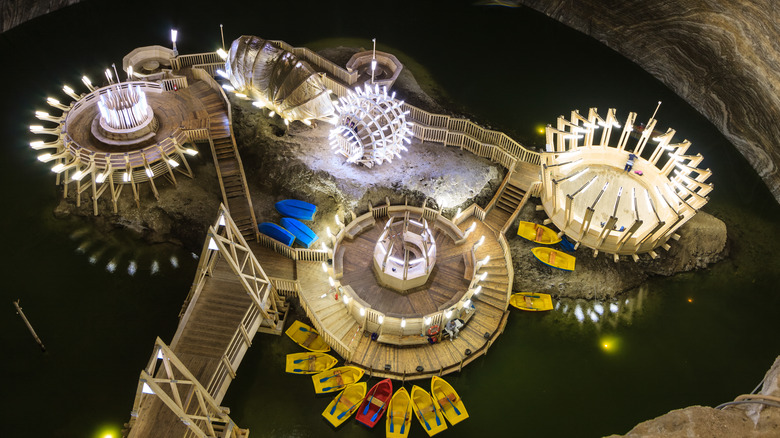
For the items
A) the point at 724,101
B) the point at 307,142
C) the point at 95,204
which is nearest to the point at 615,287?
the point at 724,101

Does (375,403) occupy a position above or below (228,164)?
below

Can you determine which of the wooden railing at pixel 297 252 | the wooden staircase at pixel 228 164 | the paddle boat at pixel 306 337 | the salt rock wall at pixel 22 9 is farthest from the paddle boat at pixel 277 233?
the salt rock wall at pixel 22 9

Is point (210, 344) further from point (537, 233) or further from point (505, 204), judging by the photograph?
point (537, 233)

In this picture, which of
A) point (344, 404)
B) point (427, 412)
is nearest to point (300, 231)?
point (344, 404)

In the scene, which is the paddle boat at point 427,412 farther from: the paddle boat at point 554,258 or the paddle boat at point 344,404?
the paddle boat at point 554,258

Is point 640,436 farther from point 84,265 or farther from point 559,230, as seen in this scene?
point 84,265

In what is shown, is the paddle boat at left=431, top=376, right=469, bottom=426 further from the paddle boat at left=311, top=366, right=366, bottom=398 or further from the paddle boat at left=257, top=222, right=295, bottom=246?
the paddle boat at left=257, top=222, right=295, bottom=246

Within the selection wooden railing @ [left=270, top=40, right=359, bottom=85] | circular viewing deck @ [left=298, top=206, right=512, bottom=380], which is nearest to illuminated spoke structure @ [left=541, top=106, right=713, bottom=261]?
circular viewing deck @ [left=298, top=206, right=512, bottom=380]
